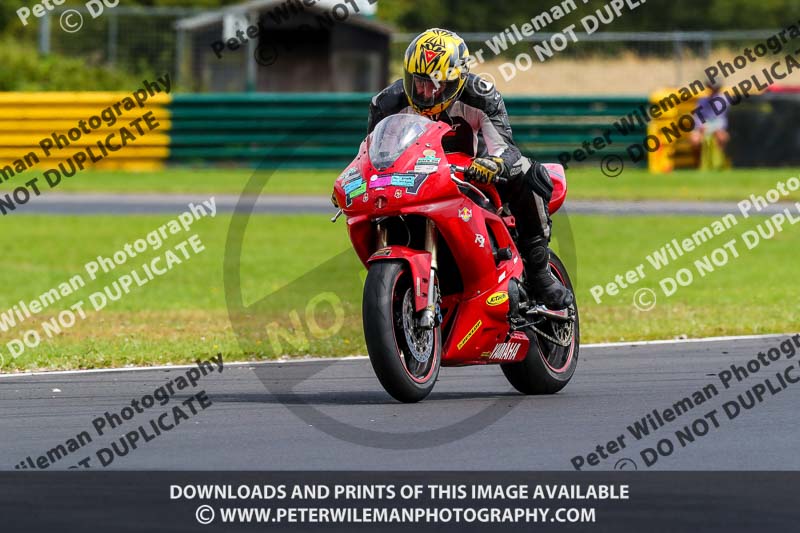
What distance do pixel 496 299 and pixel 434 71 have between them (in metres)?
1.21

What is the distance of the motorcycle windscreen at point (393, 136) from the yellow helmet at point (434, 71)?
16 cm

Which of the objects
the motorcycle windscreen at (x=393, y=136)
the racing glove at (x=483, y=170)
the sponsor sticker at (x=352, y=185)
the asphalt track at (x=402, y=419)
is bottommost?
the asphalt track at (x=402, y=419)

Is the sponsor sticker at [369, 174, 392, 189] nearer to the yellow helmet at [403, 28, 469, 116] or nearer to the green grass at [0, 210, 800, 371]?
the yellow helmet at [403, 28, 469, 116]

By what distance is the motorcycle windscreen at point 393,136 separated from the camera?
25.6 ft

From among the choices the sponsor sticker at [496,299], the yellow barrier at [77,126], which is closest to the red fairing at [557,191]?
the sponsor sticker at [496,299]

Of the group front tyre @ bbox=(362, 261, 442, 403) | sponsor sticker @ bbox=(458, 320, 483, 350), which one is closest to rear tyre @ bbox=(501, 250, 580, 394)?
sponsor sticker @ bbox=(458, 320, 483, 350)

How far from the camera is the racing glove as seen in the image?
7926 mm

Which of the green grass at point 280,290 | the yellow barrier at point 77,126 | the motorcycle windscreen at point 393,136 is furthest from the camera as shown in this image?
the yellow barrier at point 77,126

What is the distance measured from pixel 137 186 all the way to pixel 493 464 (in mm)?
20333

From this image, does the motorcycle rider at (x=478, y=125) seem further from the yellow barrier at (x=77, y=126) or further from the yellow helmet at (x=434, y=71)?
the yellow barrier at (x=77, y=126)

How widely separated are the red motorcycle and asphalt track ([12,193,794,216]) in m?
14.5

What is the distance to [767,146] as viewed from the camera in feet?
90.1

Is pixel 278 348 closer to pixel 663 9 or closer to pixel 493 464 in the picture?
pixel 493 464

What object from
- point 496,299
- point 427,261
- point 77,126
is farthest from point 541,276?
point 77,126
